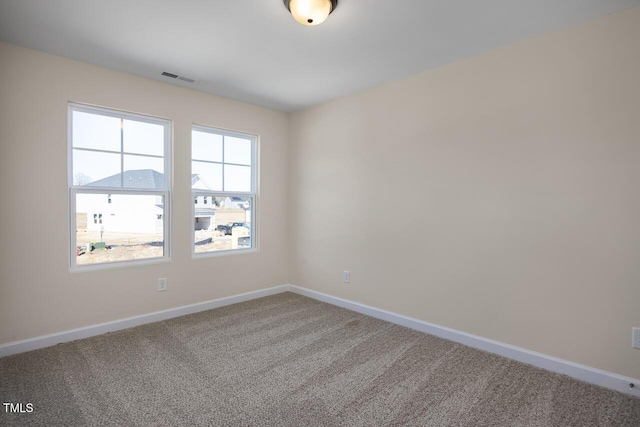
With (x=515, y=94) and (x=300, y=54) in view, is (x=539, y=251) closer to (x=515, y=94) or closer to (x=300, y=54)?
(x=515, y=94)

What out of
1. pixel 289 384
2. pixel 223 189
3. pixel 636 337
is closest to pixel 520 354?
pixel 636 337

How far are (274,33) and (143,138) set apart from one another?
6.03ft

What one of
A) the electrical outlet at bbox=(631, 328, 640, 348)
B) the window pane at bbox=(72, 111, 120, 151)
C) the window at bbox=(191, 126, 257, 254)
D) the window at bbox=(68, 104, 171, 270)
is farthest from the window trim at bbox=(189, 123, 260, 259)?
the electrical outlet at bbox=(631, 328, 640, 348)

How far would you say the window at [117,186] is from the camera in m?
3.00

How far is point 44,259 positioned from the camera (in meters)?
2.76

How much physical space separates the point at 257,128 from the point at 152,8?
7.01 feet

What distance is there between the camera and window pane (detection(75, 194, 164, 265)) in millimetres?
3041

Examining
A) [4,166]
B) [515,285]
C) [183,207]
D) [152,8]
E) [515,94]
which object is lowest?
[515,285]

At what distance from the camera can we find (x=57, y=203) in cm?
282

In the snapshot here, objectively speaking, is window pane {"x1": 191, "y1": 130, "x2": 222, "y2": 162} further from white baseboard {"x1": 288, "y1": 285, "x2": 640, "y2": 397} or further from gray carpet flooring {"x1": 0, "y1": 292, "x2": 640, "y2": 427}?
white baseboard {"x1": 288, "y1": 285, "x2": 640, "y2": 397}

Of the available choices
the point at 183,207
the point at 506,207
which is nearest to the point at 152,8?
the point at 183,207

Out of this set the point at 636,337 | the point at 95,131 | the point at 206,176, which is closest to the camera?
the point at 636,337

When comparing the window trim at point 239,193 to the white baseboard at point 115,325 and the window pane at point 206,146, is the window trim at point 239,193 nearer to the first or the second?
the window pane at point 206,146

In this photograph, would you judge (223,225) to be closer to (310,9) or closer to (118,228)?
(118,228)
